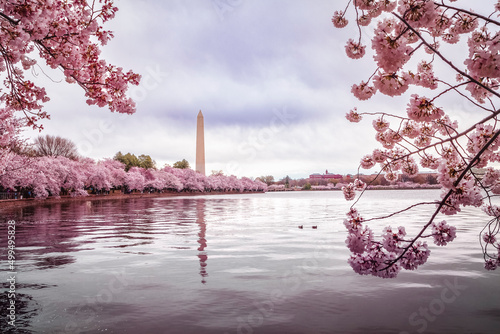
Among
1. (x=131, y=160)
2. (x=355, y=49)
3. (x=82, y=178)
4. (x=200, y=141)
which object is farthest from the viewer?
(x=131, y=160)

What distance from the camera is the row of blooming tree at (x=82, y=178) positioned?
1790 inches

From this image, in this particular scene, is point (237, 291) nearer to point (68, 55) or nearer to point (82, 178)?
point (68, 55)

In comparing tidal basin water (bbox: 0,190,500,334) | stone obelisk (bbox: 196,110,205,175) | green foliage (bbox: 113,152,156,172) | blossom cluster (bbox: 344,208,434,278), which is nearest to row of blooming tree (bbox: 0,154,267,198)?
green foliage (bbox: 113,152,156,172)

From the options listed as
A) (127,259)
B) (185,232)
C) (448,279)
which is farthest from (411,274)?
(185,232)

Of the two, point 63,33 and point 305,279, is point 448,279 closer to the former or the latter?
point 305,279

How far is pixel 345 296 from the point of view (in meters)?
7.09

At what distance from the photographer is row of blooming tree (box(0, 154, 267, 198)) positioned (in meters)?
45.5

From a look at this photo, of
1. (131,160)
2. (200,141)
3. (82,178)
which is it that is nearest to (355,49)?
(82,178)

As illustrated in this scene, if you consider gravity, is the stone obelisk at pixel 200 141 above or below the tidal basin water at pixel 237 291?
above

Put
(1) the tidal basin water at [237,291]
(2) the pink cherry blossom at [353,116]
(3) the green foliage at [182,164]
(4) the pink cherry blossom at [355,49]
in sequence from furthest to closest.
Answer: (3) the green foliage at [182,164] → (2) the pink cherry blossom at [353,116] → (1) the tidal basin water at [237,291] → (4) the pink cherry blossom at [355,49]

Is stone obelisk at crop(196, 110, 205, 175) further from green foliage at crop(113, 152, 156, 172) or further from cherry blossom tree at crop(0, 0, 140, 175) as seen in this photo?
cherry blossom tree at crop(0, 0, 140, 175)

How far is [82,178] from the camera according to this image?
65.6 meters

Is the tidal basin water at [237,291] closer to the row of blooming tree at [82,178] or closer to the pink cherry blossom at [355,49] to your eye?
the pink cherry blossom at [355,49]

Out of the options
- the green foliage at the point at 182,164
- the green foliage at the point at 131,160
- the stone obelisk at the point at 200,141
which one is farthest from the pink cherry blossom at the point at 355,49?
the green foliage at the point at 182,164
